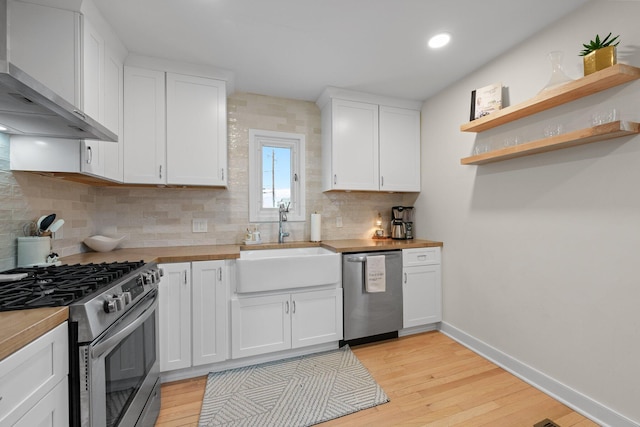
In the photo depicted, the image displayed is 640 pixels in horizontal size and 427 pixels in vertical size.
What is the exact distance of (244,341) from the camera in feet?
6.93

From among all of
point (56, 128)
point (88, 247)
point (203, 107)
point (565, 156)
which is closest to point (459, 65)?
point (565, 156)

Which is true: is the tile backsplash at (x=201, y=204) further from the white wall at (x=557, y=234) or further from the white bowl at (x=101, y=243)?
the white wall at (x=557, y=234)

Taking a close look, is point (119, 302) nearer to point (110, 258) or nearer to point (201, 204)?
→ point (110, 258)

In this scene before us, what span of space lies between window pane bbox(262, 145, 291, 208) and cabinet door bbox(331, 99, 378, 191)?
1.79 feet

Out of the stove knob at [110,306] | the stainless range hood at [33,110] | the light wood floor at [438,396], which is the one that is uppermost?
the stainless range hood at [33,110]

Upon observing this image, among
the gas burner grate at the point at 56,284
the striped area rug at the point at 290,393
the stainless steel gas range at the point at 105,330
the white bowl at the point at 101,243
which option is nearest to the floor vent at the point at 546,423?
the striped area rug at the point at 290,393

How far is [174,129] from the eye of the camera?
7.30ft

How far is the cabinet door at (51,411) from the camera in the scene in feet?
2.45

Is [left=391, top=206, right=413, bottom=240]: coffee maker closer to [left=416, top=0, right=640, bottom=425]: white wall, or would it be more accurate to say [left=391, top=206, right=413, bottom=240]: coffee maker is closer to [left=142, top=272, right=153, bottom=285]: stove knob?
[left=416, top=0, right=640, bottom=425]: white wall

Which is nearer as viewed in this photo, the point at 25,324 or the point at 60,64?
the point at 25,324

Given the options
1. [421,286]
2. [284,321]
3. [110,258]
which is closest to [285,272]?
[284,321]

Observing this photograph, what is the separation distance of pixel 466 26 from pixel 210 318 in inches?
111

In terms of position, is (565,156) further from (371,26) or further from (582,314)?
(371,26)

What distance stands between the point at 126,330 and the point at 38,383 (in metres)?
0.42
